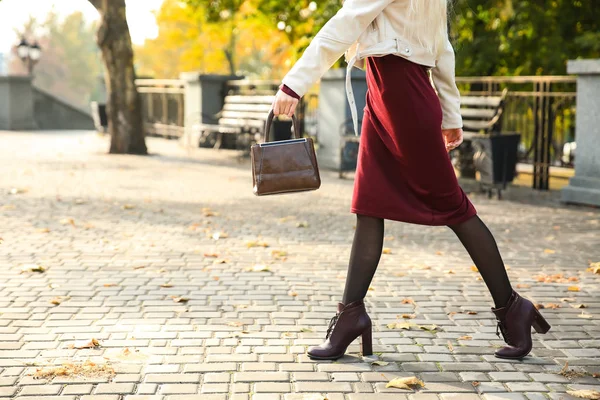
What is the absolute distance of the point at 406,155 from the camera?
11.8 ft

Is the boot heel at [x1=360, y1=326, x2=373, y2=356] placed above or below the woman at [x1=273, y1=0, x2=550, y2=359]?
below

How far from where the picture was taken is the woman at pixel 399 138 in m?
3.52

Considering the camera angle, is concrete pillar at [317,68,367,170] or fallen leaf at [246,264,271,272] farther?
concrete pillar at [317,68,367,170]

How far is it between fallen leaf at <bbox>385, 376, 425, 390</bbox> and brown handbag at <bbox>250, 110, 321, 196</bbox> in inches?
34.2

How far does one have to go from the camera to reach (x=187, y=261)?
623cm

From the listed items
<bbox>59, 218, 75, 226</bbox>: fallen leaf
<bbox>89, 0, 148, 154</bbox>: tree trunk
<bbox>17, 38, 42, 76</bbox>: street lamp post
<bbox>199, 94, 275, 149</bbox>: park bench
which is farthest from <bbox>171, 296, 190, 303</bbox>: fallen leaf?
<bbox>17, 38, 42, 76</bbox>: street lamp post

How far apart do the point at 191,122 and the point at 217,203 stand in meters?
9.06

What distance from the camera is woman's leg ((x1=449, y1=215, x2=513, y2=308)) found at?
3.70m

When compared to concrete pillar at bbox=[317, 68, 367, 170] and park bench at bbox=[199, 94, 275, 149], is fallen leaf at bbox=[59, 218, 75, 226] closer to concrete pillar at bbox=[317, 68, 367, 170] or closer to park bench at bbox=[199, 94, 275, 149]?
concrete pillar at bbox=[317, 68, 367, 170]

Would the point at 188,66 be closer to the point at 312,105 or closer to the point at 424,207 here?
the point at 312,105

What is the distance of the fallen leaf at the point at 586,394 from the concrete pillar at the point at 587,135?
252 inches

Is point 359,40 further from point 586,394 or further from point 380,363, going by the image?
point 586,394

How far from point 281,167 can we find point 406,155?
0.53 metres

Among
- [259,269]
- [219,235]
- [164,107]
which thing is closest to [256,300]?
[259,269]
